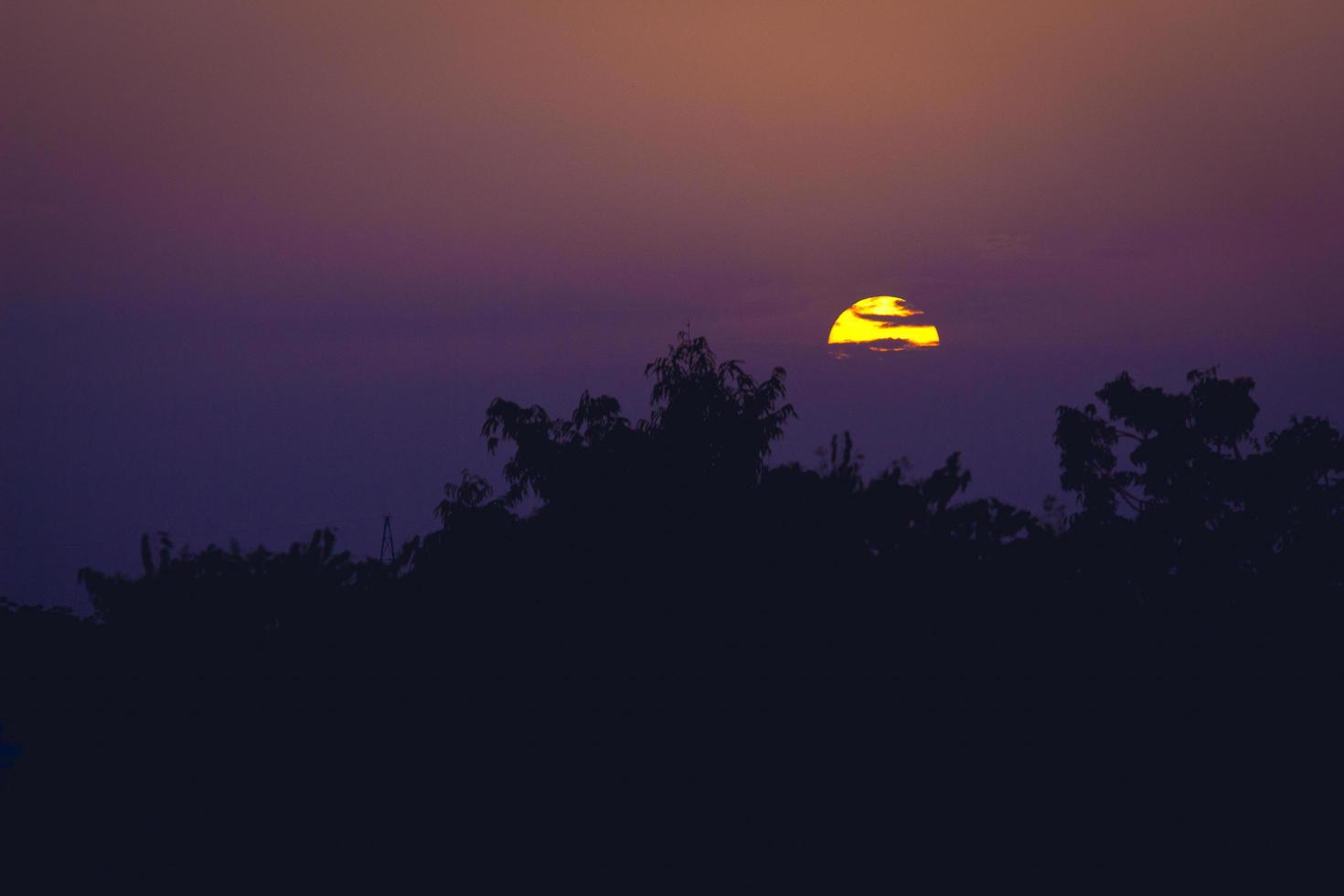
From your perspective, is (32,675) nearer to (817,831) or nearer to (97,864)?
(97,864)

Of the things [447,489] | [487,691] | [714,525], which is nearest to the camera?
[487,691]

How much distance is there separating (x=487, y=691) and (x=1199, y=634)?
828 centimetres

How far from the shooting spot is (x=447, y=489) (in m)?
24.3

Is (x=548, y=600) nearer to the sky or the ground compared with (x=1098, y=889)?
nearer to the sky

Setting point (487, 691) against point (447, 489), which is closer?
point (487, 691)

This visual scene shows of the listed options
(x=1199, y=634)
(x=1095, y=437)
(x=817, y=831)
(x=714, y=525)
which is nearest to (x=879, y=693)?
(x=817, y=831)

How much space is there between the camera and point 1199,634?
14.9 m

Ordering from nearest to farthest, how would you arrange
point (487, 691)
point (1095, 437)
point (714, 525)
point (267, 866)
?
point (267, 866) < point (487, 691) < point (714, 525) < point (1095, 437)

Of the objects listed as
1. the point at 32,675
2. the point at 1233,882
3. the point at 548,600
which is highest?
the point at 548,600

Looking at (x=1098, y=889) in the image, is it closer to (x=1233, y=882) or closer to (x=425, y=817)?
(x=1233, y=882)

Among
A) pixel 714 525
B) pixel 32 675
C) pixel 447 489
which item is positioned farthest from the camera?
pixel 447 489

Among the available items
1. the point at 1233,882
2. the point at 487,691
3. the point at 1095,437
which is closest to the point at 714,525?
the point at 487,691

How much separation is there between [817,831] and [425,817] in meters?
3.84

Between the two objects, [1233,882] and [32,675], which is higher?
[32,675]
